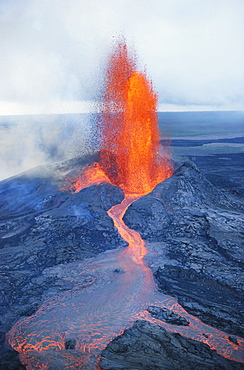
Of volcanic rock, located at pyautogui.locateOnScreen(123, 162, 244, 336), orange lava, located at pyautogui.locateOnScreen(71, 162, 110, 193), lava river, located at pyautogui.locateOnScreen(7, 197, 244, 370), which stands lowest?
lava river, located at pyautogui.locateOnScreen(7, 197, 244, 370)

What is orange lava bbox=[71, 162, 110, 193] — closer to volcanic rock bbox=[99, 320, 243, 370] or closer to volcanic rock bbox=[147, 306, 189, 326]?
volcanic rock bbox=[147, 306, 189, 326]

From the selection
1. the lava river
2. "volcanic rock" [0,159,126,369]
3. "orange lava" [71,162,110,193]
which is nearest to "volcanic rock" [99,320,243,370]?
the lava river

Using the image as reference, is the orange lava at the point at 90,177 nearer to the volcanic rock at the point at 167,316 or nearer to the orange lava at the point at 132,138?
the orange lava at the point at 132,138

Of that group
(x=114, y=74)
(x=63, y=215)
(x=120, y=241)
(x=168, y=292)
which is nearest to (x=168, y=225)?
(x=120, y=241)

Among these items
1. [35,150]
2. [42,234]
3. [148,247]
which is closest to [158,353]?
[148,247]

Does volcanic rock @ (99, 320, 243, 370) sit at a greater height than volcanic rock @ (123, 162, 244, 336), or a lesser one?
lesser

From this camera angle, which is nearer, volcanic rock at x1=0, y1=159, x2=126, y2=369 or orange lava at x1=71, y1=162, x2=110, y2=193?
volcanic rock at x1=0, y1=159, x2=126, y2=369

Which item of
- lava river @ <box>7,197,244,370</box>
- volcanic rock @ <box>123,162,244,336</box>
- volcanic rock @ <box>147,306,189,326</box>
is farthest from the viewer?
volcanic rock @ <box>123,162,244,336</box>
